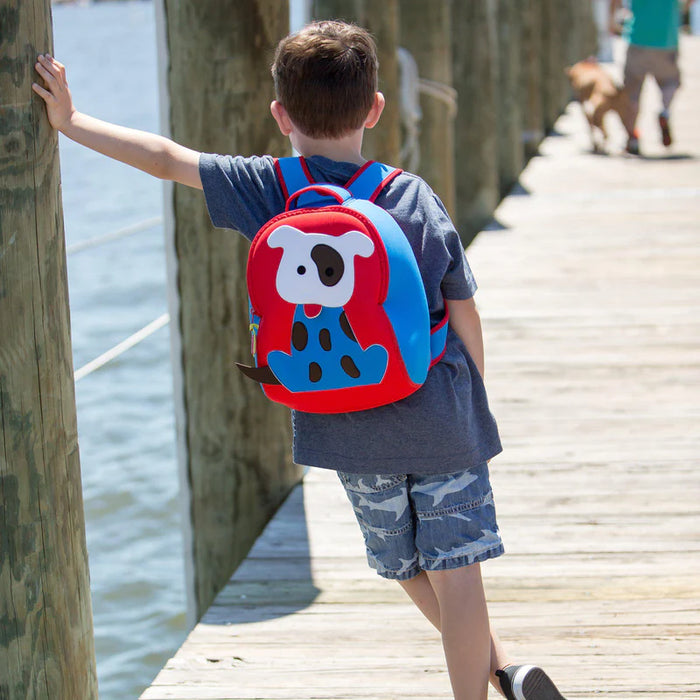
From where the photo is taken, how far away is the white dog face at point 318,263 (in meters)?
1.93

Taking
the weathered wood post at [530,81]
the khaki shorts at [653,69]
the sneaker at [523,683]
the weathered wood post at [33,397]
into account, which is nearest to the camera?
the weathered wood post at [33,397]

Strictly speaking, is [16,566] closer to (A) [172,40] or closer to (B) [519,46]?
(A) [172,40]

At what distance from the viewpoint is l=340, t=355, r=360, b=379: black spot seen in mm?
1978

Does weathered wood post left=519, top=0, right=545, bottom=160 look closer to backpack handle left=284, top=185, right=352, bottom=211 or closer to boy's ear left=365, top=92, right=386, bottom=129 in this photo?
boy's ear left=365, top=92, right=386, bottom=129

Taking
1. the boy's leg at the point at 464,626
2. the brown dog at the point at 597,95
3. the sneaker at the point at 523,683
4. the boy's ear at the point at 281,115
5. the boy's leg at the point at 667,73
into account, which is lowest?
the brown dog at the point at 597,95

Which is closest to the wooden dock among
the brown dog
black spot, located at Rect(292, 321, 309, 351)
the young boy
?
the young boy

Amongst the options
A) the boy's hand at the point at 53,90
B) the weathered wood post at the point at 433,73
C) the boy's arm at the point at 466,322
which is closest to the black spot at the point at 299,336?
the boy's arm at the point at 466,322

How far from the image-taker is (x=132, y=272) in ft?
46.6

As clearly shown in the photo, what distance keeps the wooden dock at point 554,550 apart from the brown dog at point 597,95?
5.11m

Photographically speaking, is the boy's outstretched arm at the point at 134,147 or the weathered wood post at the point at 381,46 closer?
the boy's outstretched arm at the point at 134,147

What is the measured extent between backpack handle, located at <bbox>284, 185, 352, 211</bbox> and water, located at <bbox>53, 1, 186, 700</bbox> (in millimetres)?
3681

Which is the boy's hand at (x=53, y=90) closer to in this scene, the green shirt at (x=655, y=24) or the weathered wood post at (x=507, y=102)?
the weathered wood post at (x=507, y=102)

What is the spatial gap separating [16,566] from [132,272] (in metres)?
12.6

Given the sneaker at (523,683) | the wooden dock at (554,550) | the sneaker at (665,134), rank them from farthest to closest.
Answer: the sneaker at (665,134) < the wooden dock at (554,550) < the sneaker at (523,683)
